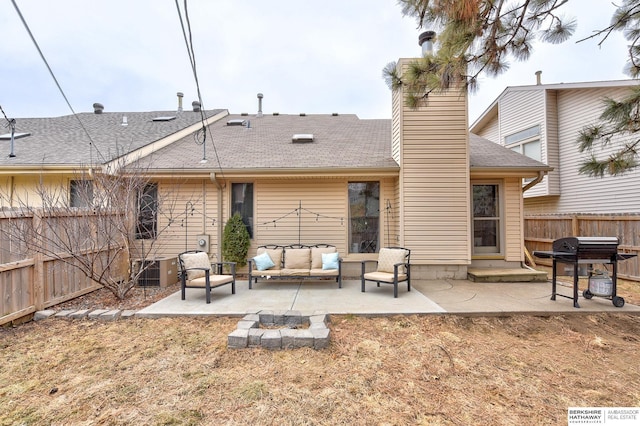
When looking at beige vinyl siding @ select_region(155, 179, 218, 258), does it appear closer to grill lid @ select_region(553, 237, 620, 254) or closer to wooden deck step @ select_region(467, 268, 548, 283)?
wooden deck step @ select_region(467, 268, 548, 283)

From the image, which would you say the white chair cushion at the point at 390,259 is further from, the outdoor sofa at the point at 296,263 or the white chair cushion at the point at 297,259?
the white chair cushion at the point at 297,259

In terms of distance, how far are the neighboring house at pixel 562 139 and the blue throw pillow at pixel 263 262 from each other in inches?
416

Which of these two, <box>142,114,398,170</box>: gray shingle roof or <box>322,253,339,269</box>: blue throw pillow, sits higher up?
<box>142,114,398,170</box>: gray shingle roof

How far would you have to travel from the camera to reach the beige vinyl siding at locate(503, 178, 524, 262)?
275 inches

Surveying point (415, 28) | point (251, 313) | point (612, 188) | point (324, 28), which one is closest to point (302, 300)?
point (251, 313)

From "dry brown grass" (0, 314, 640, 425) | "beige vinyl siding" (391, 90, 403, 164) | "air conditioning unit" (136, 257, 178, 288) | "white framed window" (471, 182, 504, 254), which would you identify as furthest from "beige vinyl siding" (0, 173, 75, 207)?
"white framed window" (471, 182, 504, 254)

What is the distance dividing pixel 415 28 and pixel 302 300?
4571 millimetres

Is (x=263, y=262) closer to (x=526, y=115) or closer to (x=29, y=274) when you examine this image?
(x=29, y=274)

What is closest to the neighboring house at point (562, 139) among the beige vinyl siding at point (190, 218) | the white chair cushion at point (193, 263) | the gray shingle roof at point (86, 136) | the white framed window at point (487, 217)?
the white framed window at point (487, 217)

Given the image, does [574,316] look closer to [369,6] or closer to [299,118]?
[369,6]

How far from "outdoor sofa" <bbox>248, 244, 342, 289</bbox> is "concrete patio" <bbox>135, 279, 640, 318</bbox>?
0.32 m

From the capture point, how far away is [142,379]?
2.81 meters

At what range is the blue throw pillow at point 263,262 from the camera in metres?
6.03

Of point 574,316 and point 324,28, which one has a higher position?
point 324,28
